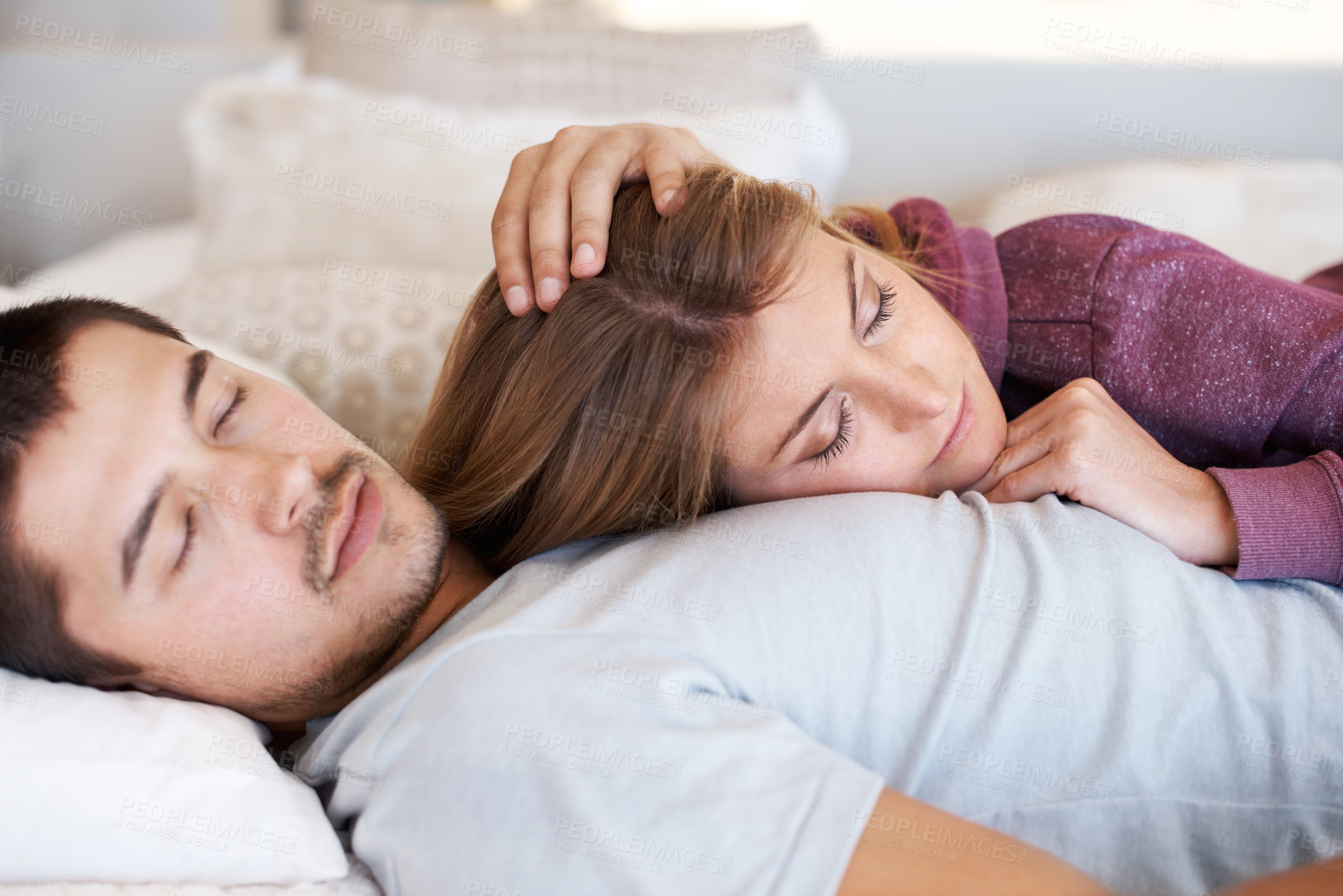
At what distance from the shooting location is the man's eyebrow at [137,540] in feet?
2.78

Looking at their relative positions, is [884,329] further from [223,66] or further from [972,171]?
[223,66]

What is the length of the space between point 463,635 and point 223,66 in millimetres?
2144

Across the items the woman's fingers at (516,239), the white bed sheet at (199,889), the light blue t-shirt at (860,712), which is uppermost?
the woman's fingers at (516,239)

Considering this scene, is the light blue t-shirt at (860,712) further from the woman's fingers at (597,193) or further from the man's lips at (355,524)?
the woman's fingers at (597,193)

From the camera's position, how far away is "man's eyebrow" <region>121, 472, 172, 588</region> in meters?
0.85

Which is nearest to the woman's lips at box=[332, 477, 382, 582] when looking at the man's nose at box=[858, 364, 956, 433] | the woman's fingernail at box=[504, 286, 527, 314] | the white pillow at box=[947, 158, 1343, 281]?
the woman's fingernail at box=[504, 286, 527, 314]

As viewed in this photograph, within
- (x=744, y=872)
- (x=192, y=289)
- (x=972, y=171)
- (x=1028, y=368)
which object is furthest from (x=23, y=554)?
(x=972, y=171)

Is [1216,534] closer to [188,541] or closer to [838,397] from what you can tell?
[838,397]

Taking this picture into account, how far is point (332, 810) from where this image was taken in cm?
89

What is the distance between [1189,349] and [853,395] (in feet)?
1.45

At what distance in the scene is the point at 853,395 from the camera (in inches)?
38.4

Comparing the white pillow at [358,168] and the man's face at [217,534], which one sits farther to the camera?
the white pillow at [358,168]

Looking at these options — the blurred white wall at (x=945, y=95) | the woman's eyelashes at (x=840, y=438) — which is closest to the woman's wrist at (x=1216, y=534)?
the woman's eyelashes at (x=840, y=438)

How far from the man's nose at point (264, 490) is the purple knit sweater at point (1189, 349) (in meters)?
0.81
